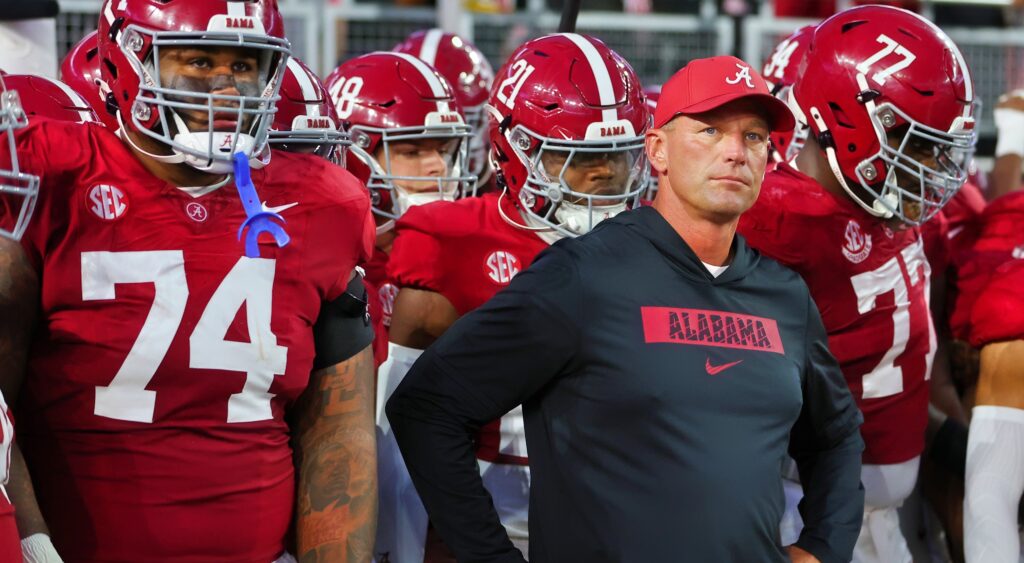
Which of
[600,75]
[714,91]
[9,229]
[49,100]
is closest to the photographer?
[9,229]

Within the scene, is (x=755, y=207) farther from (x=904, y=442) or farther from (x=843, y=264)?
(x=904, y=442)

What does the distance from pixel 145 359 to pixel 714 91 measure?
107cm

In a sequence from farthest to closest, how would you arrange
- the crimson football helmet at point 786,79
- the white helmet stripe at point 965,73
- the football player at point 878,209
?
1. the crimson football helmet at point 786,79
2. the white helmet stripe at point 965,73
3. the football player at point 878,209

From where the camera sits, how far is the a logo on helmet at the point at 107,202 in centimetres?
222

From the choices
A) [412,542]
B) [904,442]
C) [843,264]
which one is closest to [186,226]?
[412,542]

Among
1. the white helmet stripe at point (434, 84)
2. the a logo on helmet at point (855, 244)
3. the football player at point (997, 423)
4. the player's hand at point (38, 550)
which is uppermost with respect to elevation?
the white helmet stripe at point (434, 84)

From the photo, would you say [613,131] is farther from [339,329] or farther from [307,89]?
[339,329]

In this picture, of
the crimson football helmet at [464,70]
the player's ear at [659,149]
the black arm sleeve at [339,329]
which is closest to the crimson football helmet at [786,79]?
the crimson football helmet at [464,70]

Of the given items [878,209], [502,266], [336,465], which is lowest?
[336,465]

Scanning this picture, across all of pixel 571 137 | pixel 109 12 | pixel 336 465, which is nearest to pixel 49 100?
pixel 109 12

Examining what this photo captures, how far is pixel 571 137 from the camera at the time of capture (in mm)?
3049

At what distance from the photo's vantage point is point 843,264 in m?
3.15

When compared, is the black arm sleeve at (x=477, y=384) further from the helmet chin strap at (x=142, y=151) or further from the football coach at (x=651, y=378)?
the helmet chin strap at (x=142, y=151)

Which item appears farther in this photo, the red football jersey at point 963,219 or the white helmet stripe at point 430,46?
the white helmet stripe at point 430,46
